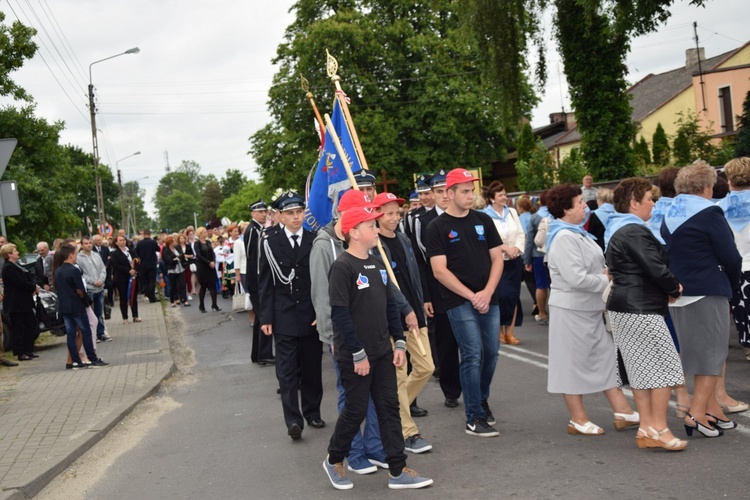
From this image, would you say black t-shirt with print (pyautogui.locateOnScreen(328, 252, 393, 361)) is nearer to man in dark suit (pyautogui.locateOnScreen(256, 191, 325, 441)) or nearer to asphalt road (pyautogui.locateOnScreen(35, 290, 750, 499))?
asphalt road (pyautogui.locateOnScreen(35, 290, 750, 499))

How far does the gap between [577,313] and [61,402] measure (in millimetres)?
6247

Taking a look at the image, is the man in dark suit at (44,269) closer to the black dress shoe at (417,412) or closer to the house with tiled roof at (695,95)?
the black dress shoe at (417,412)

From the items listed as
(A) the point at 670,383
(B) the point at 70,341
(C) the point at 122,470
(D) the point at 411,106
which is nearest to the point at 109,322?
(B) the point at 70,341

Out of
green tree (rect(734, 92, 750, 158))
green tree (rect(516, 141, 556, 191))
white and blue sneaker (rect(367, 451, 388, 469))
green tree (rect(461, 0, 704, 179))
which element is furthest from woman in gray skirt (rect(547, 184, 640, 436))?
green tree (rect(516, 141, 556, 191))

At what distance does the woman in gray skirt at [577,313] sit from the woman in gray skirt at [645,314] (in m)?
0.29

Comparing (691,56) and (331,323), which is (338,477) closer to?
(331,323)

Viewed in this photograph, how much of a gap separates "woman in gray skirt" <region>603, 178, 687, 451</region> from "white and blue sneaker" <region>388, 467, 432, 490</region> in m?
1.61

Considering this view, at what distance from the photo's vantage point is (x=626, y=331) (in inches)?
245

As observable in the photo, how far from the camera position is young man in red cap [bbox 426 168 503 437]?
22.8 ft

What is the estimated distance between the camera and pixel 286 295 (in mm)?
7574

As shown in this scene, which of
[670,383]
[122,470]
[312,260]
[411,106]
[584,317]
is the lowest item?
[122,470]

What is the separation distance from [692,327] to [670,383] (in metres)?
0.62

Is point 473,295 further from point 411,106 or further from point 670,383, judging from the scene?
point 411,106

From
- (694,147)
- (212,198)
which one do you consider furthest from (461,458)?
(212,198)
